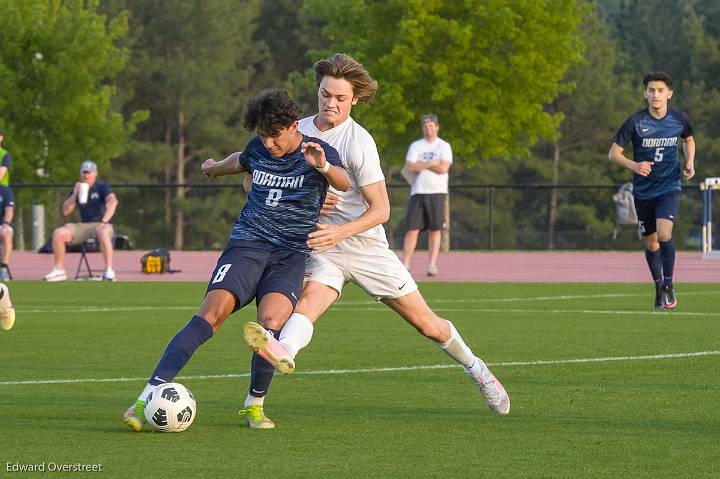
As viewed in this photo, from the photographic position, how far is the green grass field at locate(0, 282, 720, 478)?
260 inches

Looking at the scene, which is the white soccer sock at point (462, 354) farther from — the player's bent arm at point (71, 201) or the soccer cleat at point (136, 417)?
the player's bent arm at point (71, 201)

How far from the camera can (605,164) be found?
69.1 meters

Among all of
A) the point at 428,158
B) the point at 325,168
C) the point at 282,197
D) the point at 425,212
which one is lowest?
the point at 425,212

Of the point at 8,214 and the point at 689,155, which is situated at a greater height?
the point at 689,155

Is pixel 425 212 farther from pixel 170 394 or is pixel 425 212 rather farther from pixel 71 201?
pixel 170 394

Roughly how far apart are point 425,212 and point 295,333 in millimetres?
14678

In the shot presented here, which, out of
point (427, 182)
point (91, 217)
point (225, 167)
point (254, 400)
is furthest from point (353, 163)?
point (91, 217)

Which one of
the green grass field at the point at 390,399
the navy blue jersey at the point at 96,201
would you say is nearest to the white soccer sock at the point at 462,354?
the green grass field at the point at 390,399

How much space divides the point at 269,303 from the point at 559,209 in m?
46.7

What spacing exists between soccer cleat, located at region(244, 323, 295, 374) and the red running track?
15.5 meters

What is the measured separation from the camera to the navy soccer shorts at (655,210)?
15.0 meters

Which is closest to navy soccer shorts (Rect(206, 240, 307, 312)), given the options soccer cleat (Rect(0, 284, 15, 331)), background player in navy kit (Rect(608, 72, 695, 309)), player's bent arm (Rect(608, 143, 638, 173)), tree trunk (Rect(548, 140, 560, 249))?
soccer cleat (Rect(0, 284, 15, 331))

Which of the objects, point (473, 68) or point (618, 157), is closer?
point (618, 157)

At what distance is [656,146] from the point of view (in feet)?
49.8
